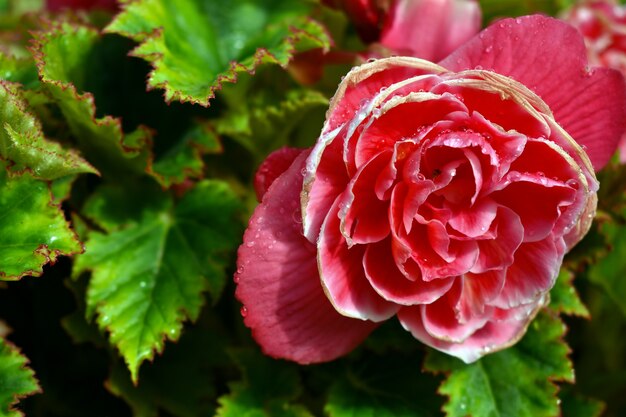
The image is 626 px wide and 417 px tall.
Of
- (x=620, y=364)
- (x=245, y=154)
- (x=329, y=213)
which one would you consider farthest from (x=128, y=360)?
(x=620, y=364)

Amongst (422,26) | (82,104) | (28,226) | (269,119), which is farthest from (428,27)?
(28,226)

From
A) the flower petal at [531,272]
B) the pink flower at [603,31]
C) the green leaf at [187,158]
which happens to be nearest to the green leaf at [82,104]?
the green leaf at [187,158]

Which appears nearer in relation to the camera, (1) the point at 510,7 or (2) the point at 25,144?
(2) the point at 25,144

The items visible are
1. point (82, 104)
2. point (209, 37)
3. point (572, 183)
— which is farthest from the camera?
point (209, 37)

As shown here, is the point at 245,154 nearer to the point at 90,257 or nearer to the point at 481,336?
the point at 90,257

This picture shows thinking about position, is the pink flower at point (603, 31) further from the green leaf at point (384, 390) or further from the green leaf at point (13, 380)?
the green leaf at point (13, 380)

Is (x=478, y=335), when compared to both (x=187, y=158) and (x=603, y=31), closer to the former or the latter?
(x=187, y=158)
